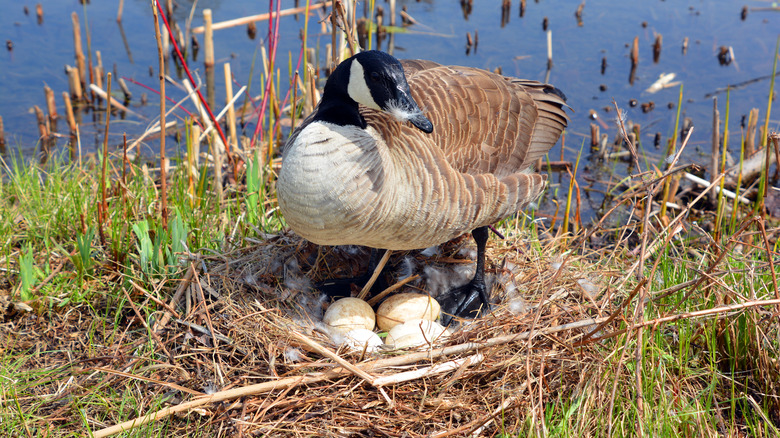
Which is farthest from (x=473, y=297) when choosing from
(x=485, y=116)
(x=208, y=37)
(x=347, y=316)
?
(x=208, y=37)

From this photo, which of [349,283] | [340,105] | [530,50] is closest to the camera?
[340,105]

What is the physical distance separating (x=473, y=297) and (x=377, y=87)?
1.56 metres

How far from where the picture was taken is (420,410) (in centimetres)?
289

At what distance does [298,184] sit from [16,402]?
1498 millimetres

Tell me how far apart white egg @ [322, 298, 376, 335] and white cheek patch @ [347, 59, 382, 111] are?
3.59ft

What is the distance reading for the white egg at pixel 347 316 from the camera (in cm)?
348

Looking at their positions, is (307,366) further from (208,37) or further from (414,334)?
(208,37)

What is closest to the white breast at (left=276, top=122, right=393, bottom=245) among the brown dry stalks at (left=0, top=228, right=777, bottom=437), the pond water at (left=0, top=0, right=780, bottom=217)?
the brown dry stalks at (left=0, top=228, right=777, bottom=437)

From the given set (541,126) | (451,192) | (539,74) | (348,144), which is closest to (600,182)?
(539,74)

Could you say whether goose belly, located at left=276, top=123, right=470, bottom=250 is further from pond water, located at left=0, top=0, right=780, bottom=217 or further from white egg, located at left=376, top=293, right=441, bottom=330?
pond water, located at left=0, top=0, right=780, bottom=217

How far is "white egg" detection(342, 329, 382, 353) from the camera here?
3.26m

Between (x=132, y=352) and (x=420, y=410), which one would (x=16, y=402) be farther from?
(x=420, y=410)

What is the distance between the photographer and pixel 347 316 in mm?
3502

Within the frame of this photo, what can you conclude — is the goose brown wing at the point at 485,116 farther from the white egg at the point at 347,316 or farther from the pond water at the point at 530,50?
the pond water at the point at 530,50
